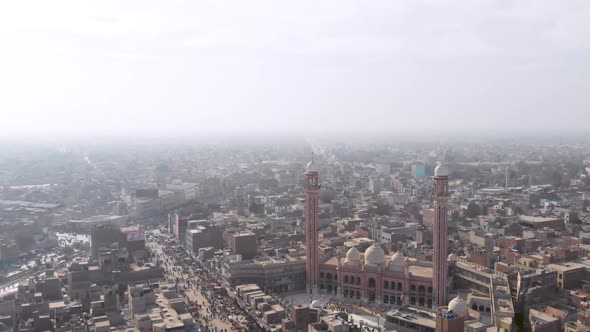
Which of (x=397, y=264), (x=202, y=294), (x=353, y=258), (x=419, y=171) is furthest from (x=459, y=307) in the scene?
(x=419, y=171)

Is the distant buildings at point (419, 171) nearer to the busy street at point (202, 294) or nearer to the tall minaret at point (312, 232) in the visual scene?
the busy street at point (202, 294)

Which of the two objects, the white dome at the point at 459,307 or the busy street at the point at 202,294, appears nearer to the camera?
the white dome at the point at 459,307

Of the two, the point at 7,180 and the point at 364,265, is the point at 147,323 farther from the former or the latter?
the point at 7,180

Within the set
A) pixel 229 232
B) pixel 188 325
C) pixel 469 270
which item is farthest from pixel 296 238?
pixel 188 325

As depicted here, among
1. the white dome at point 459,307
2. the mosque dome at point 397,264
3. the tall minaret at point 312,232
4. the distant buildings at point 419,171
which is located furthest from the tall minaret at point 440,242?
the distant buildings at point 419,171

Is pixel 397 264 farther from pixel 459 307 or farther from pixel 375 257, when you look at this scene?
pixel 459 307

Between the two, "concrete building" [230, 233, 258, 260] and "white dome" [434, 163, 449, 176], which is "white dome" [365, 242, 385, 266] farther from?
"concrete building" [230, 233, 258, 260]

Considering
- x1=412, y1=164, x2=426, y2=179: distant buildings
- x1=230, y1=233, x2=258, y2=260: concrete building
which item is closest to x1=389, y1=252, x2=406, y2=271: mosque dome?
x1=230, y1=233, x2=258, y2=260: concrete building
